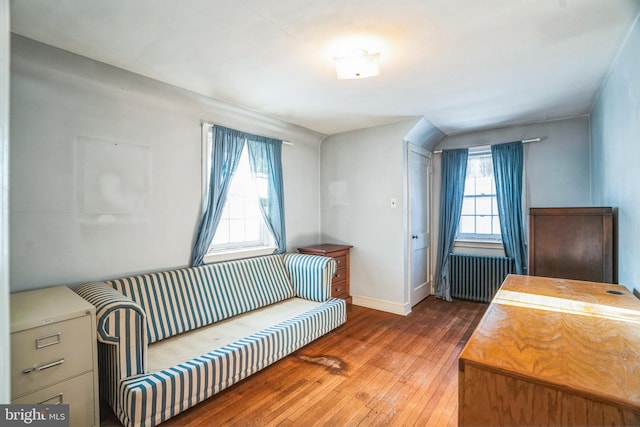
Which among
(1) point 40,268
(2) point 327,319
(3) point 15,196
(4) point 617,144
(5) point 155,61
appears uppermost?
(5) point 155,61

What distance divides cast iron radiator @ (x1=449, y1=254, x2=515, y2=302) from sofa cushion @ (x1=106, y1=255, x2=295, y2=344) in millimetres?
2398

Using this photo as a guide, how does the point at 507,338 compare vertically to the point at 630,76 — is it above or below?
below

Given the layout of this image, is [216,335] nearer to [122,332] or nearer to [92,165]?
[122,332]

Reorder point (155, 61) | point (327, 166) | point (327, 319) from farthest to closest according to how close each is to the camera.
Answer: point (327, 166)
point (327, 319)
point (155, 61)

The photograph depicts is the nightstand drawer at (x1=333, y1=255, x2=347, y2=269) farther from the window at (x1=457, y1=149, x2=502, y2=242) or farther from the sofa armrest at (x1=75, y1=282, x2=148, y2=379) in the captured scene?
the sofa armrest at (x1=75, y1=282, x2=148, y2=379)

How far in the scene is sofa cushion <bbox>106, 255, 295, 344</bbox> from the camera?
7.66 feet

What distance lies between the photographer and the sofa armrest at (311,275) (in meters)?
3.25

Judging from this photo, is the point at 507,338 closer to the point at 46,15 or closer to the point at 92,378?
the point at 92,378

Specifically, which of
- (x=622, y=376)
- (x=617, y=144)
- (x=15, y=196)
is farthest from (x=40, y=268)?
(x=617, y=144)

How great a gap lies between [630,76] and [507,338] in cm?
188

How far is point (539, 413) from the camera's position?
911mm

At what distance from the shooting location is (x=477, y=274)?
158 inches

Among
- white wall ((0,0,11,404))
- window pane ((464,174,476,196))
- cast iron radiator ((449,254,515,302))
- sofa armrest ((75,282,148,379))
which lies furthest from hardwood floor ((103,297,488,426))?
window pane ((464,174,476,196))

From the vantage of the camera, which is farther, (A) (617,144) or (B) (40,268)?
(A) (617,144)
